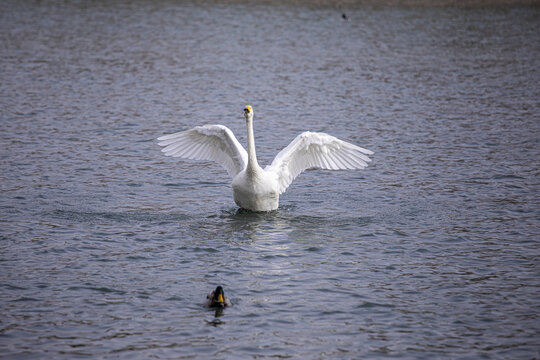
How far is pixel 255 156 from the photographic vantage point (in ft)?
49.7

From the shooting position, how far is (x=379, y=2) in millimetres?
57906

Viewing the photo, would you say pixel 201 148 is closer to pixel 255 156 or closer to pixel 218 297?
pixel 255 156

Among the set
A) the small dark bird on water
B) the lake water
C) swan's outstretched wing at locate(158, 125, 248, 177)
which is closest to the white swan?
swan's outstretched wing at locate(158, 125, 248, 177)

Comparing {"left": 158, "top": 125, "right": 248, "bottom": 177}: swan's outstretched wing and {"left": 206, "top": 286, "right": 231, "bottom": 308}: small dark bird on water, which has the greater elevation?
{"left": 158, "top": 125, "right": 248, "bottom": 177}: swan's outstretched wing

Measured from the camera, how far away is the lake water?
10547 millimetres

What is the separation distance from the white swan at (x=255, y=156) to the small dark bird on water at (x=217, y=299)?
451cm

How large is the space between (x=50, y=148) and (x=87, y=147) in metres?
0.96

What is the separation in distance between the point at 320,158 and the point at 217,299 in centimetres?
611

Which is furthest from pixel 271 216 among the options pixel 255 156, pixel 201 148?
pixel 201 148

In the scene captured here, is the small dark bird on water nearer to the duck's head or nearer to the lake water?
the duck's head

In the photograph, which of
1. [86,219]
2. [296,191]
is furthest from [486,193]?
[86,219]

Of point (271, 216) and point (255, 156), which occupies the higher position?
point (255, 156)

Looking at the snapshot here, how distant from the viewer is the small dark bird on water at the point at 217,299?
10.9 metres

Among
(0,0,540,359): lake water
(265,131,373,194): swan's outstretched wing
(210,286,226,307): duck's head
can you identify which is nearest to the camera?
(0,0,540,359): lake water
